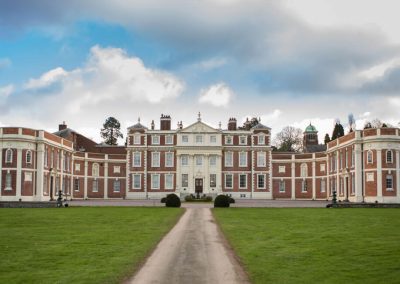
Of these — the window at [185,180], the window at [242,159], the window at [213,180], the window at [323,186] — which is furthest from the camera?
the window at [242,159]

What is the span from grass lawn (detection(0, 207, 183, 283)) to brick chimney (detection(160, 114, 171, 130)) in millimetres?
53473

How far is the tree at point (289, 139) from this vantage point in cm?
10675

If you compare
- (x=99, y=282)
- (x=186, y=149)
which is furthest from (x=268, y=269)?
(x=186, y=149)

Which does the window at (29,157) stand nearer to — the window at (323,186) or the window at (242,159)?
the window at (242,159)

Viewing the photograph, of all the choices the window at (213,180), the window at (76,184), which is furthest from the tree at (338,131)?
the window at (76,184)

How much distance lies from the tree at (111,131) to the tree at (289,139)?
33.8m

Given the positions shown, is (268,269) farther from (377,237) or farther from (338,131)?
(338,131)

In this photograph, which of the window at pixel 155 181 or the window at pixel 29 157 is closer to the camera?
the window at pixel 29 157

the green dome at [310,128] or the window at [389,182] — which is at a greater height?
the green dome at [310,128]

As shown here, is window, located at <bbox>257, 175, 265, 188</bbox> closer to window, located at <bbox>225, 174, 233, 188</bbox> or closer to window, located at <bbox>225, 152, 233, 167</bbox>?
window, located at <bbox>225, 174, 233, 188</bbox>

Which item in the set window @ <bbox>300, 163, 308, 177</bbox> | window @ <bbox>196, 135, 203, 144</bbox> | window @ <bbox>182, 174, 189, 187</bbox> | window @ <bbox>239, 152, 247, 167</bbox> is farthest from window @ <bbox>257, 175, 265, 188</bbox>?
window @ <bbox>182, 174, 189, 187</bbox>

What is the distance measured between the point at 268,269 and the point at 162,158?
6503 cm

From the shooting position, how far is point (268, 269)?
42.4 feet

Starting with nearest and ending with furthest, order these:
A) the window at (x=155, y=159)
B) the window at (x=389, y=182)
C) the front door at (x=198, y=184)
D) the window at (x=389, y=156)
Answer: the window at (x=389, y=182) < the window at (x=389, y=156) < the front door at (x=198, y=184) < the window at (x=155, y=159)
